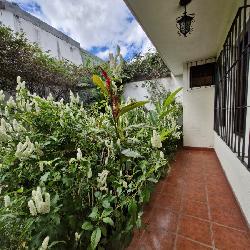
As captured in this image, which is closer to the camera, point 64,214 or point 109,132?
point 64,214

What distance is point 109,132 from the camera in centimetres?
120

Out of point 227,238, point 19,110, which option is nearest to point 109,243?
point 19,110

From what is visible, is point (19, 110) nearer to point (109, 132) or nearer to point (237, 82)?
point (109, 132)

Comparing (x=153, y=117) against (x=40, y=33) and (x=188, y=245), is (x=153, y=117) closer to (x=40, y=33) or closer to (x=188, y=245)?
(x=188, y=245)

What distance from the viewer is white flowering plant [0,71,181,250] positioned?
871 millimetres

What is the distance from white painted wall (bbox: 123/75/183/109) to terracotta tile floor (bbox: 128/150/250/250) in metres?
3.39

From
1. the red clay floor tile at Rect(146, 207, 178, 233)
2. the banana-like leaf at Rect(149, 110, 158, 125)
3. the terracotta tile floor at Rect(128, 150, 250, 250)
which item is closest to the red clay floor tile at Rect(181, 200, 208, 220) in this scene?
the terracotta tile floor at Rect(128, 150, 250, 250)

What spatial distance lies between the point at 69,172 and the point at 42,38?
7.72 metres

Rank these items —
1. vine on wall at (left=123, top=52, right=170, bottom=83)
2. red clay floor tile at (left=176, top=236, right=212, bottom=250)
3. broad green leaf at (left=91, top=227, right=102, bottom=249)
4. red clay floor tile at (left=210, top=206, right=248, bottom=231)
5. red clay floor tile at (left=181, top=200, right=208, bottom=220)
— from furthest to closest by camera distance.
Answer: vine on wall at (left=123, top=52, right=170, bottom=83), red clay floor tile at (left=181, top=200, right=208, bottom=220), red clay floor tile at (left=210, top=206, right=248, bottom=231), red clay floor tile at (left=176, top=236, right=212, bottom=250), broad green leaf at (left=91, top=227, right=102, bottom=249)

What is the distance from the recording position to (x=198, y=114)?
477 cm

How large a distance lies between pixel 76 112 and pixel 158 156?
66cm

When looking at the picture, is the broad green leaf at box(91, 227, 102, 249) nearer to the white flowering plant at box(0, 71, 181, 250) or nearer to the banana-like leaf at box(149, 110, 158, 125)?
the white flowering plant at box(0, 71, 181, 250)

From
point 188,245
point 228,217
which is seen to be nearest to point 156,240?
point 188,245


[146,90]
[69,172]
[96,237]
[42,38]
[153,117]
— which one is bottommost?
[96,237]
